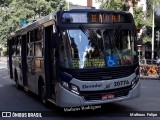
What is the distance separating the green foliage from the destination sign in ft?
142

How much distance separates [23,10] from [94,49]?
147 feet

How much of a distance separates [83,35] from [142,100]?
432 centimetres

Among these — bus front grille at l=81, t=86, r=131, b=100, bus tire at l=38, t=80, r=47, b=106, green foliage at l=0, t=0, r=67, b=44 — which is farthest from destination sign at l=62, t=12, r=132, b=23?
green foliage at l=0, t=0, r=67, b=44

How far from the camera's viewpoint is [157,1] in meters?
27.8

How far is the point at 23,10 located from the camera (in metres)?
53.0

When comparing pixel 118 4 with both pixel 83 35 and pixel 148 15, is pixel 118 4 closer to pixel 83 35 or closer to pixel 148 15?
pixel 148 15

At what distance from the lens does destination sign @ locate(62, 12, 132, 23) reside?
9570 millimetres

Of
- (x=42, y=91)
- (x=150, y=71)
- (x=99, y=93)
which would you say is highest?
(x=99, y=93)

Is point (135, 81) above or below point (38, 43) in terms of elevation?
below

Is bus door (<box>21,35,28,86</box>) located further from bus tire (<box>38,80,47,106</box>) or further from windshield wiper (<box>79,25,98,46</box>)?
windshield wiper (<box>79,25,98,46</box>)

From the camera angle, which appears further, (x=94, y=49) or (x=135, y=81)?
(x=135, y=81)

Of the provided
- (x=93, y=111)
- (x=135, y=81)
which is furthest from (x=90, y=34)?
(x=93, y=111)

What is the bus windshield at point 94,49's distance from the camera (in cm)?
934

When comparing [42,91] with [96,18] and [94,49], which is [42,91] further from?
[96,18]
